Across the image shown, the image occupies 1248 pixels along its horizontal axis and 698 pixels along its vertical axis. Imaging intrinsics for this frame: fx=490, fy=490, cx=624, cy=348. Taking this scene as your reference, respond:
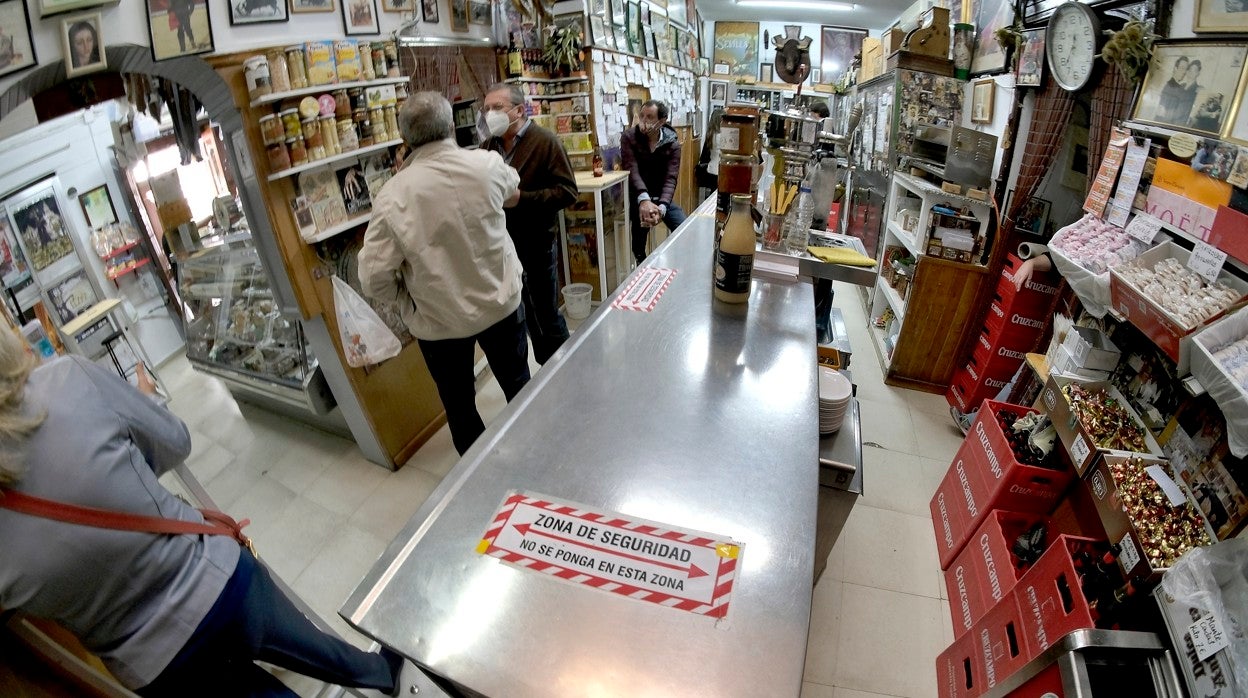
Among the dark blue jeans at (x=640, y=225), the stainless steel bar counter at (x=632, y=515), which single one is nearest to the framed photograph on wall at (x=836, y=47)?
the dark blue jeans at (x=640, y=225)

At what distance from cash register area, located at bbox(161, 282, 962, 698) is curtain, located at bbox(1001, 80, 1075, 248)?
1455 mm

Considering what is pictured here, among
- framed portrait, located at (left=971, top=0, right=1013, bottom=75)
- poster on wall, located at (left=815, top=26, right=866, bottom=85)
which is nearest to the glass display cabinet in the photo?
framed portrait, located at (left=971, top=0, right=1013, bottom=75)

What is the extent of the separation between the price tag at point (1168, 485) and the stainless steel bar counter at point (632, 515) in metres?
1.12

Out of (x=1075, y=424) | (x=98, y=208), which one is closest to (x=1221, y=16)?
(x=1075, y=424)

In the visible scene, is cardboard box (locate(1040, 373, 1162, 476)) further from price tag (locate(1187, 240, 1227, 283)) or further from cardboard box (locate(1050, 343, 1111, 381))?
price tag (locate(1187, 240, 1227, 283))

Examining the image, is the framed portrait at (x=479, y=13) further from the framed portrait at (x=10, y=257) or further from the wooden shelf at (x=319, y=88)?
the framed portrait at (x=10, y=257)

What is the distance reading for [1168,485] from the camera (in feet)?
4.75

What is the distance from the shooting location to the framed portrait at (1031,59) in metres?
2.46

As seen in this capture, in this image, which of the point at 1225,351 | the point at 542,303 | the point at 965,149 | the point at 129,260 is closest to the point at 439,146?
the point at 542,303

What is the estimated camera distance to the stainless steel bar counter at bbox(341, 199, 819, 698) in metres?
0.72

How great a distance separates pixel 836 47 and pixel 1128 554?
1067cm

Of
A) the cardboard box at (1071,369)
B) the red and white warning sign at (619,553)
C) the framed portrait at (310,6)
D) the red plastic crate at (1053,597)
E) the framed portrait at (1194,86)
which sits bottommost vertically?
the red plastic crate at (1053,597)

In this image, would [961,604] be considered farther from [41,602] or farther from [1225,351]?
[41,602]

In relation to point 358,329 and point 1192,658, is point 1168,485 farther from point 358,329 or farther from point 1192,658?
point 358,329
